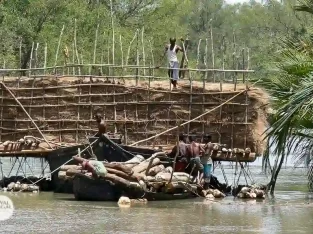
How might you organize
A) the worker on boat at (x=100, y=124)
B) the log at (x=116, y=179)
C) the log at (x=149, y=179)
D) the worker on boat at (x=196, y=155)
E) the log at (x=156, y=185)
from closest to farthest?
1. the log at (x=116, y=179)
2. the log at (x=149, y=179)
3. the log at (x=156, y=185)
4. the worker on boat at (x=100, y=124)
5. the worker on boat at (x=196, y=155)

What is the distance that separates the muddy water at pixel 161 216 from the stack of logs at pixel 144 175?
0.41 meters

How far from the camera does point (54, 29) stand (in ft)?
123

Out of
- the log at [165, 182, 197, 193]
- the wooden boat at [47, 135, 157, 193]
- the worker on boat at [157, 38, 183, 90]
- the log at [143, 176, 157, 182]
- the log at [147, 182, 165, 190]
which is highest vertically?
the worker on boat at [157, 38, 183, 90]

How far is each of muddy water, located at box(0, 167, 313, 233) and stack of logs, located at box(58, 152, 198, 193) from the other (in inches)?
16.2

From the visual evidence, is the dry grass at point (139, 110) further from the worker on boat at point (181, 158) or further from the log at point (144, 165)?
the log at point (144, 165)

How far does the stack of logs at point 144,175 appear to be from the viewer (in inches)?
752

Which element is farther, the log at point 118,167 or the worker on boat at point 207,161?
the worker on boat at point 207,161

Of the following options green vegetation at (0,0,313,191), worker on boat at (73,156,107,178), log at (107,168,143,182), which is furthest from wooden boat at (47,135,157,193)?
green vegetation at (0,0,313,191)

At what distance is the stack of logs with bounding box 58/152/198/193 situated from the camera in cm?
1909

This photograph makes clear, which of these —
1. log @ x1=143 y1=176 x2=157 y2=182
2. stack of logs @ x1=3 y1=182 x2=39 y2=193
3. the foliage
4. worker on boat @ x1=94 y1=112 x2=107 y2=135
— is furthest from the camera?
stack of logs @ x1=3 y1=182 x2=39 y2=193

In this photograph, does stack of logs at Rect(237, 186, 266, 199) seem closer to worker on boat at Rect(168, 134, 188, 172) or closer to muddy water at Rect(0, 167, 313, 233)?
muddy water at Rect(0, 167, 313, 233)

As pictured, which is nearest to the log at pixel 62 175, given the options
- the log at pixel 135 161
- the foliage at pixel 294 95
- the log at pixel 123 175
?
the log at pixel 135 161

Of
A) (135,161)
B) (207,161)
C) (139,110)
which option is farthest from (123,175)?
(139,110)

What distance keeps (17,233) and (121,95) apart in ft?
30.4
